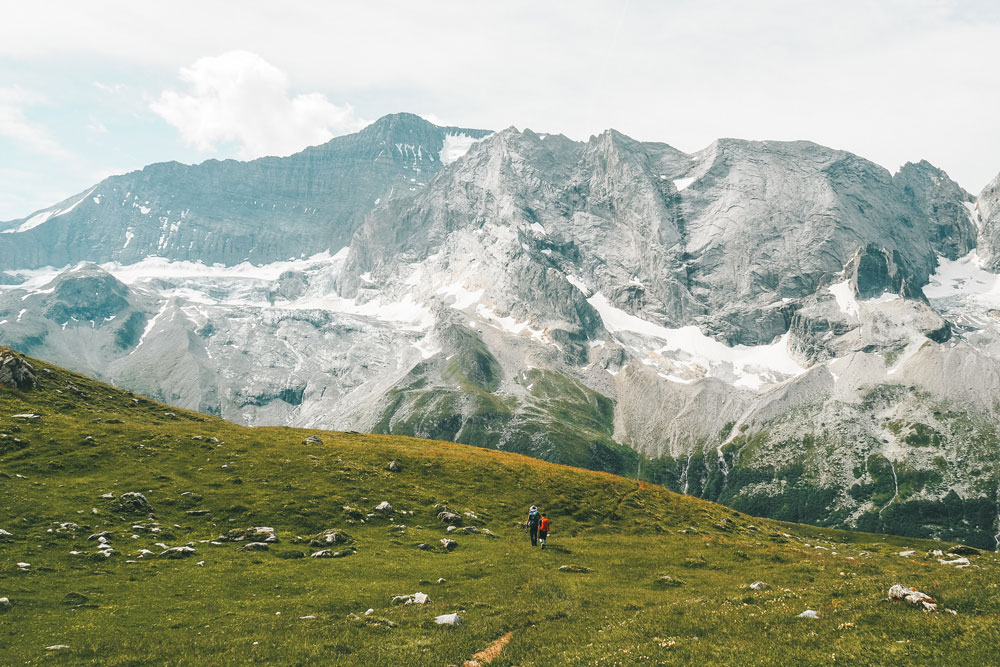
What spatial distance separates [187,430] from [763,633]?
5872 cm

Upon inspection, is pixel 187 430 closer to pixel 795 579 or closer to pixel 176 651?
pixel 176 651

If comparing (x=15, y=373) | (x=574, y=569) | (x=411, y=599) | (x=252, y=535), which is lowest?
(x=252, y=535)

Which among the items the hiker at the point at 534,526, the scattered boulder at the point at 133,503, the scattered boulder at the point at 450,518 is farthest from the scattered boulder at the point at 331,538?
the hiker at the point at 534,526

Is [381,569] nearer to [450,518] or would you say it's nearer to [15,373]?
[450,518]

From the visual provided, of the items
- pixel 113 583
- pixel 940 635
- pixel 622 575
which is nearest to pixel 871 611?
pixel 940 635

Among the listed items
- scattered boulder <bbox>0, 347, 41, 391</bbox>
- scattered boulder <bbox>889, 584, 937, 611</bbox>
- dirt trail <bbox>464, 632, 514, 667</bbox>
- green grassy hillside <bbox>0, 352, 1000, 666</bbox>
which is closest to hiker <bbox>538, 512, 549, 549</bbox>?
green grassy hillside <bbox>0, 352, 1000, 666</bbox>

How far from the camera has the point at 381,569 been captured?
33.1 m

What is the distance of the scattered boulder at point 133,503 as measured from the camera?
38.1 m

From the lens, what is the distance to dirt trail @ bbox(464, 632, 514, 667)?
61.5ft

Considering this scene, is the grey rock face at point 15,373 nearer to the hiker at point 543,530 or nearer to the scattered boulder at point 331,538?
the scattered boulder at point 331,538

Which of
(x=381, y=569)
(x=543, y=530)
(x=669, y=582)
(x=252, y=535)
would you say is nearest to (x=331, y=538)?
(x=252, y=535)

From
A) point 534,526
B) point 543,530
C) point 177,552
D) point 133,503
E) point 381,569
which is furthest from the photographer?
point 534,526

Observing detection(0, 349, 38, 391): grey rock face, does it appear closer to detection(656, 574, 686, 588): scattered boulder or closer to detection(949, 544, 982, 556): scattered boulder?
detection(656, 574, 686, 588): scattered boulder

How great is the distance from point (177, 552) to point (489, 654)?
22241mm
